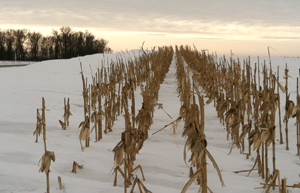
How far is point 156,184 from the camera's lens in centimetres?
204

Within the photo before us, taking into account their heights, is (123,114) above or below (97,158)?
above

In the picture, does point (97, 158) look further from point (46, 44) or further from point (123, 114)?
point (46, 44)

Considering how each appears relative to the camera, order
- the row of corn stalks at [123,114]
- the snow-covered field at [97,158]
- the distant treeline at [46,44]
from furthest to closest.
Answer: the distant treeline at [46,44]
the snow-covered field at [97,158]
the row of corn stalks at [123,114]

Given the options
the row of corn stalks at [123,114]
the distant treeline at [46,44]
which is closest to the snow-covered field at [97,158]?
the row of corn stalks at [123,114]

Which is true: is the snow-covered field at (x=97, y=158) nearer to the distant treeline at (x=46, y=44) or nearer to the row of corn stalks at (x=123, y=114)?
the row of corn stalks at (x=123, y=114)

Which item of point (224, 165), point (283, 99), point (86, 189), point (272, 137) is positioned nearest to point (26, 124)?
point (86, 189)

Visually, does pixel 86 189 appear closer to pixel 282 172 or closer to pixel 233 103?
pixel 282 172

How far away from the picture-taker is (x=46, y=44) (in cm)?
4747

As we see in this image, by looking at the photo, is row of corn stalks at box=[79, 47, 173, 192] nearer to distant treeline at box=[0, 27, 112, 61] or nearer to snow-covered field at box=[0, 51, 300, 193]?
snow-covered field at box=[0, 51, 300, 193]

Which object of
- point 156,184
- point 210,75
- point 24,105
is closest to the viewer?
point 156,184

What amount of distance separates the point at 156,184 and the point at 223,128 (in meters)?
2.01

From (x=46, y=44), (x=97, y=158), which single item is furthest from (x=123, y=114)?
(x=46, y=44)

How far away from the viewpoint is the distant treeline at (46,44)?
43.9 metres

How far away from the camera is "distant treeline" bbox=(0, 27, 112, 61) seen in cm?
4394
